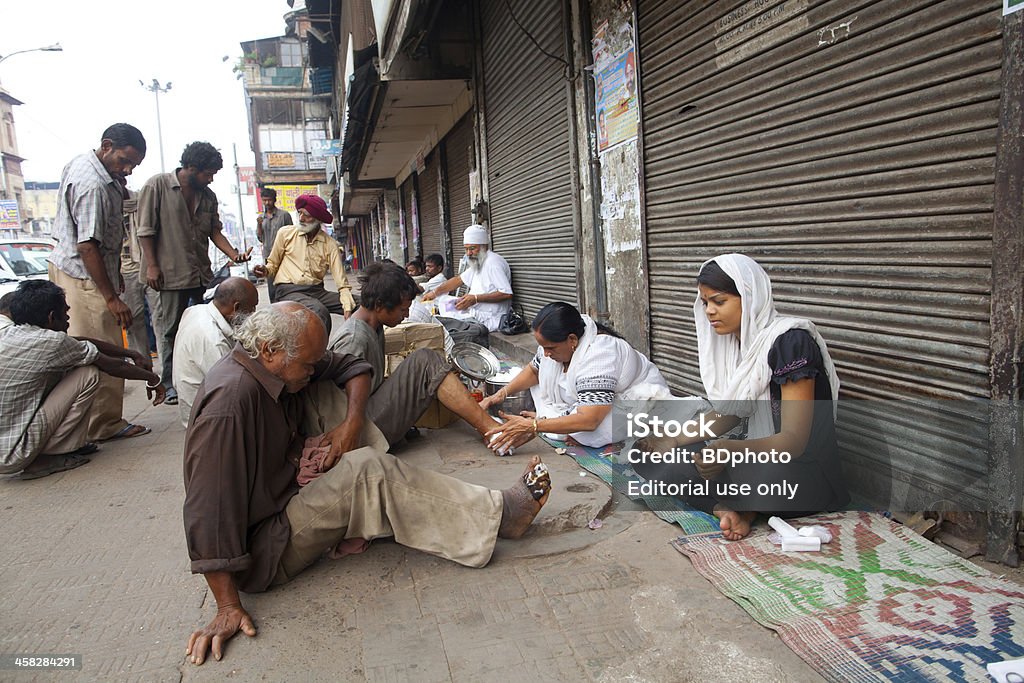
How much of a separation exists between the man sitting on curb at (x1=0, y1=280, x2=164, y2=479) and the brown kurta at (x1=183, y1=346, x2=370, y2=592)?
87.7 inches

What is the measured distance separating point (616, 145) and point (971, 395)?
3.17 metres

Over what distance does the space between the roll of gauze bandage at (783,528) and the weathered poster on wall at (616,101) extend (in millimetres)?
2900

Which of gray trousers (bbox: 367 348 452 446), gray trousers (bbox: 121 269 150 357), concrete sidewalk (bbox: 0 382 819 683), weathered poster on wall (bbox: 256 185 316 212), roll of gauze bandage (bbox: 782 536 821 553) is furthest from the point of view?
weathered poster on wall (bbox: 256 185 316 212)

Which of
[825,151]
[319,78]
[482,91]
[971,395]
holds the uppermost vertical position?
[319,78]

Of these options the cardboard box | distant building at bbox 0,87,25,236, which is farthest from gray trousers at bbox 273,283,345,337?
distant building at bbox 0,87,25,236

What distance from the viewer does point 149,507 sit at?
3416 millimetres

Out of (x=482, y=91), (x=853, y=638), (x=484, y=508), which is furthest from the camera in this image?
(x=482, y=91)

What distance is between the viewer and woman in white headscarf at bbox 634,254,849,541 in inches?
99.3

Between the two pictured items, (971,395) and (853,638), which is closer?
(853,638)

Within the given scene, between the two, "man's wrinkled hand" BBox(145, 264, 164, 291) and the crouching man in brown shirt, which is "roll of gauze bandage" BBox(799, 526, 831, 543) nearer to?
the crouching man in brown shirt

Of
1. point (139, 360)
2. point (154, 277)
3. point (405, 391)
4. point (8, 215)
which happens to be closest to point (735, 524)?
point (405, 391)

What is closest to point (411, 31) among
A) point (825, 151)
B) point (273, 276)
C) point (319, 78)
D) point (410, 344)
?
point (273, 276)

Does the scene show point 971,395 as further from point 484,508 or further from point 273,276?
point 273,276

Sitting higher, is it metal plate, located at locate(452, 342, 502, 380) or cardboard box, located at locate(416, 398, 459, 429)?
metal plate, located at locate(452, 342, 502, 380)
